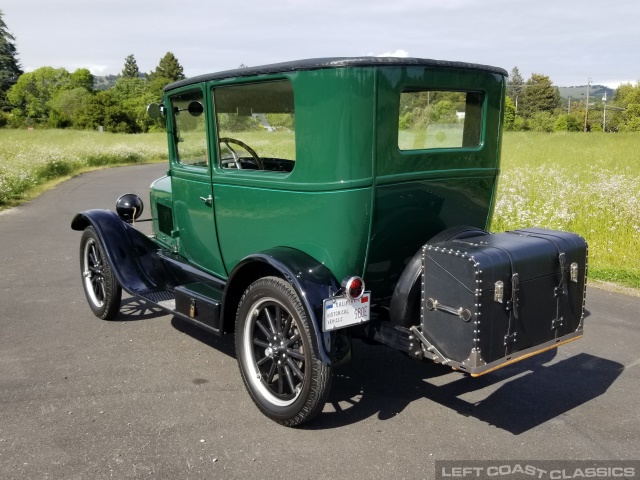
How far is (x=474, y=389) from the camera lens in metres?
3.92

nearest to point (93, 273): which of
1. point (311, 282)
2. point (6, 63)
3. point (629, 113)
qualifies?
point (311, 282)

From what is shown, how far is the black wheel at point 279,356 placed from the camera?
3.21 m

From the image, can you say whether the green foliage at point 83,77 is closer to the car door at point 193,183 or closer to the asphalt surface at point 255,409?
the car door at point 193,183

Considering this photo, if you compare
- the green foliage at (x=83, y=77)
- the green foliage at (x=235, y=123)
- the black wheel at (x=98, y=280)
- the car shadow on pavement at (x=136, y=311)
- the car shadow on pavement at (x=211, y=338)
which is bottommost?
the car shadow on pavement at (x=211, y=338)

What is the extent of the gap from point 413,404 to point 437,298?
38.4 inches

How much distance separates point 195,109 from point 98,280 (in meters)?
2.10

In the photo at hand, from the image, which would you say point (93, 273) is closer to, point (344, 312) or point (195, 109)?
point (195, 109)

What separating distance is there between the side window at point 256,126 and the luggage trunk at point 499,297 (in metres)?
1.19

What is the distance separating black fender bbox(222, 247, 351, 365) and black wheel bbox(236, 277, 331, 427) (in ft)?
0.19

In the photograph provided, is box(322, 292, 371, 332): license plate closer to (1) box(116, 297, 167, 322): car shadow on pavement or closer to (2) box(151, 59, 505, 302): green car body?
(2) box(151, 59, 505, 302): green car body

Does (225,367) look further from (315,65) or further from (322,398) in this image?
(315,65)

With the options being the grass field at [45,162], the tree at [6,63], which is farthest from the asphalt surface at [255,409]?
the tree at [6,63]

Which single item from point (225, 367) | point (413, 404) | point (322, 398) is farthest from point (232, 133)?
point (413, 404)

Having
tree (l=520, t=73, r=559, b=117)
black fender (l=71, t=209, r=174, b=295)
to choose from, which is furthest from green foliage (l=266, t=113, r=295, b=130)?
tree (l=520, t=73, r=559, b=117)
